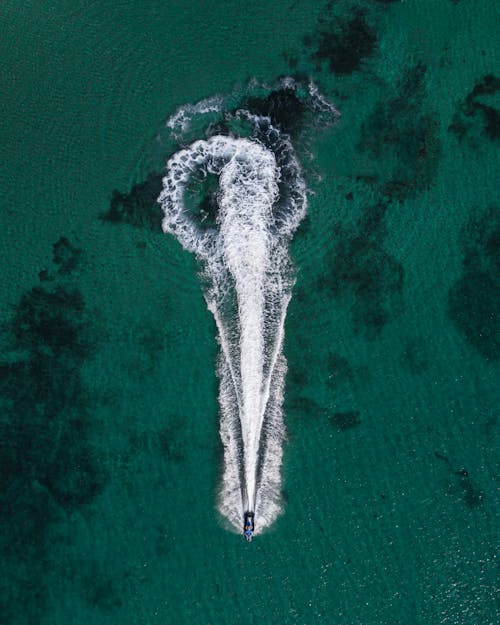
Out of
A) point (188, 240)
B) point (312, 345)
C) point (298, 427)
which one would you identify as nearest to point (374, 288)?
point (312, 345)

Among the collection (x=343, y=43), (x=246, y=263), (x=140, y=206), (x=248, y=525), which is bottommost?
(x=248, y=525)

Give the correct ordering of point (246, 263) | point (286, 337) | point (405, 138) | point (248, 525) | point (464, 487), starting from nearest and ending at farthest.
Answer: point (248, 525), point (464, 487), point (286, 337), point (246, 263), point (405, 138)

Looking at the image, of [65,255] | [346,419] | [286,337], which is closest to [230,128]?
[65,255]

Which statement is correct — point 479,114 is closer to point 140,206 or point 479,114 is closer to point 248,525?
point 140,206

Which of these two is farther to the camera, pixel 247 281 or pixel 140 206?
pixel 140 206

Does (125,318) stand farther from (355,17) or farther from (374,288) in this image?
(355,17)

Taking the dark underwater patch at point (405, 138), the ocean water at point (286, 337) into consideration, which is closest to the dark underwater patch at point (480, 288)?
the ocean water at point (286, 337)
